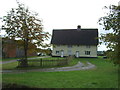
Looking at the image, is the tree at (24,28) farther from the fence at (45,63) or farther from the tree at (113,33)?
the tree at (113,33)

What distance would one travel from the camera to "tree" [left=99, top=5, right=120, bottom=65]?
10781 millimetres

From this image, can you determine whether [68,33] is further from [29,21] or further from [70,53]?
[29,21]

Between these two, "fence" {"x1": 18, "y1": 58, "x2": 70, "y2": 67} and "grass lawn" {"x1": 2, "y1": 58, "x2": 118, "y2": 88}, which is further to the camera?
"fence" {"x1": 18, "y1": 58, "x2": 70, "y2": 67}

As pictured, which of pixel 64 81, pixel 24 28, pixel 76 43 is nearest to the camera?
pixel 64 81

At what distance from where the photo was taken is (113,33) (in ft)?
38.7

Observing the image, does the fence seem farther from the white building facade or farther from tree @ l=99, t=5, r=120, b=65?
the white building facade

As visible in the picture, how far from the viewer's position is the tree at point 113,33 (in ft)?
35.4

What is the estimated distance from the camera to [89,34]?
170 feet

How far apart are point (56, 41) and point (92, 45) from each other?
12051mm

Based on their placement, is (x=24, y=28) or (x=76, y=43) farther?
(x=76, y=43)

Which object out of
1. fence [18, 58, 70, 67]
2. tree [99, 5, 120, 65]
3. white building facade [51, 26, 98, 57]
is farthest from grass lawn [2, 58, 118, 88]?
white building facade [51, 26, 98, 57]

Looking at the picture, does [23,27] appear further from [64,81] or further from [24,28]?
[64,81]

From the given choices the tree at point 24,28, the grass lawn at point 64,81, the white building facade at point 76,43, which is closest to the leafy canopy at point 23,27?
the tree at point 24,28

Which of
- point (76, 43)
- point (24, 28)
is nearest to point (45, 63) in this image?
point (24, 28)
